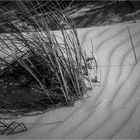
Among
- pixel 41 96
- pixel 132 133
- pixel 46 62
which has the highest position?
pixel 46 62

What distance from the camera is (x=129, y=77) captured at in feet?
10.6

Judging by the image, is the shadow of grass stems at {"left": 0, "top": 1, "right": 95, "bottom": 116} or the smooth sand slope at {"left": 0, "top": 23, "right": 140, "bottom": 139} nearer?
the smooth sand slope at {"left": 0, "top": 23, "right": 140, "bottom": 139}

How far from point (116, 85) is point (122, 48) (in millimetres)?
676

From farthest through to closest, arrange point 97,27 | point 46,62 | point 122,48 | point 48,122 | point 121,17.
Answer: point 121,17
point 97,27
point 122,48
point 46,62
point 48,122

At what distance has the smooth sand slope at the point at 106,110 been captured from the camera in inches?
105

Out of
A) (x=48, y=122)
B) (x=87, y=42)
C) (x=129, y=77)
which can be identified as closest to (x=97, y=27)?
(x=87, y=42)

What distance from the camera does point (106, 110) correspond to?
9.37 ft

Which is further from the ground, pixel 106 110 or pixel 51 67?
pixel 51 67

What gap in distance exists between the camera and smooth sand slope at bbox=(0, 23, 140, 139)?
8.72 ft

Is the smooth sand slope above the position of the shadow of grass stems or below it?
below

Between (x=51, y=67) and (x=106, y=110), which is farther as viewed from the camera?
(x=51, y=67)

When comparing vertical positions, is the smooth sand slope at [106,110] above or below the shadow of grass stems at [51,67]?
below

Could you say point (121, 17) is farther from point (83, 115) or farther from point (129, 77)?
point (83, 115)

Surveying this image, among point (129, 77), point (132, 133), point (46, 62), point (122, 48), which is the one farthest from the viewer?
point (122, 48)
